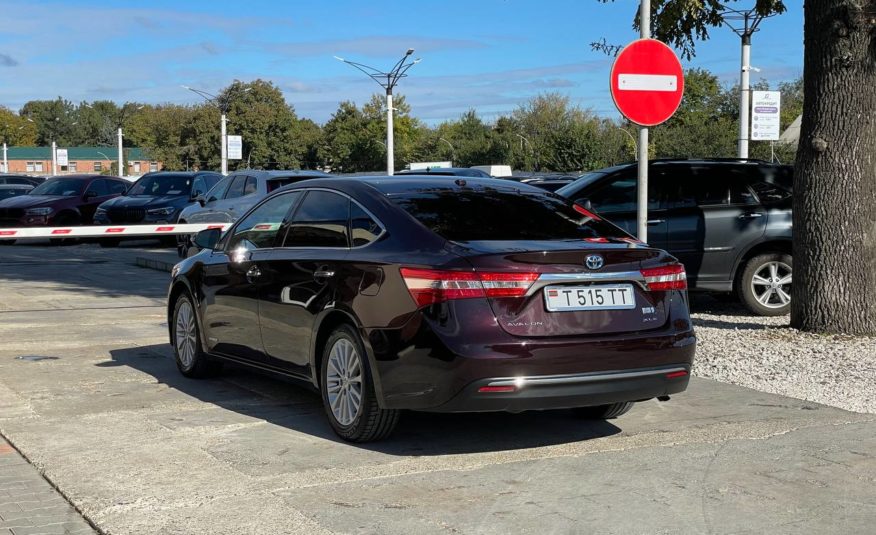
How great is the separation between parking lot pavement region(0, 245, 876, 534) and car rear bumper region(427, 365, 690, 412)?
34 cm

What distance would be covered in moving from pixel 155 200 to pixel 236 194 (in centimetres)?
585

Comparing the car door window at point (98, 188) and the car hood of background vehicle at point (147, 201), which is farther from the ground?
the car door window at point (98, 188)

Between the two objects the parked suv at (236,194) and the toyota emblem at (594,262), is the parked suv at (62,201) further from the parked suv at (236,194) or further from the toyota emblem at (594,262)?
the toyota emblem at (594,262)

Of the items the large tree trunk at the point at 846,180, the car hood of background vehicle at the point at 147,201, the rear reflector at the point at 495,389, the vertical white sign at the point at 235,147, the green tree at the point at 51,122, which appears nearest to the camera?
the rear reflector at the point at 495,389

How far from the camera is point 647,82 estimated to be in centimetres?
965

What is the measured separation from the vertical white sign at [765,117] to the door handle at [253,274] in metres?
36.6

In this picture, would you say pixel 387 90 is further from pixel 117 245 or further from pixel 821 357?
pixel 821 357

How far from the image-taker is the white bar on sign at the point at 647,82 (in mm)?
9578

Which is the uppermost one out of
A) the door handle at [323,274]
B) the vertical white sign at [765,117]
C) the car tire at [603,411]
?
the vertical white sign at [765,117]

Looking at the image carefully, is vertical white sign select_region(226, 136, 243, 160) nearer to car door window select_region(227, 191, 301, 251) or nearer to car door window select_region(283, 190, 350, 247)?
car door window select_region(227, 191, 301, 251)

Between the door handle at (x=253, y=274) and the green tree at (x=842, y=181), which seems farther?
the green tree at (x=842, y=181)

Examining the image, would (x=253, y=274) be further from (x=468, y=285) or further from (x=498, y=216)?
(x=468, y=285)

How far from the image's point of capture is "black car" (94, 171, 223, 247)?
25.7 m

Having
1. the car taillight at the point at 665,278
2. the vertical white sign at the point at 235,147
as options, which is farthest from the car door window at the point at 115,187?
the vertical white sign at the point at 235,147
